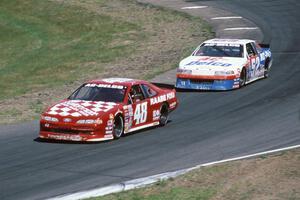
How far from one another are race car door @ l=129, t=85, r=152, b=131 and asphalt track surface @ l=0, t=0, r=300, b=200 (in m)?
0.25

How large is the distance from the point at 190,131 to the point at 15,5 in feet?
89.5

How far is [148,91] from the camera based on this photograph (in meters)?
19.4

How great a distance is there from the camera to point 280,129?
1883 centimetres

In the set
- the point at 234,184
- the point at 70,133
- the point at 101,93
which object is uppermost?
the point at 234,184

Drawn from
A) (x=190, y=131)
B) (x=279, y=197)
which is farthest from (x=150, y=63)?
(x=279, y=197)

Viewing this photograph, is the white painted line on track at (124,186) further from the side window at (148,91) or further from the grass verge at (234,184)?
the side window at (148,91)

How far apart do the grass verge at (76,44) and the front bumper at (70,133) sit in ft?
9.75

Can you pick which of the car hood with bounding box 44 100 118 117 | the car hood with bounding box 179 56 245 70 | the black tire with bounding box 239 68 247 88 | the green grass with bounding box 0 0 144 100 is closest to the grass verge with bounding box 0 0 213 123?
the green grass with bounding box 0 0 144 100

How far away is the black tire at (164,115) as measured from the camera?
19.7 metres

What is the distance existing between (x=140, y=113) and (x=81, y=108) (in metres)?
1.64

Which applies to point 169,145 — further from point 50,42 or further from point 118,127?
point 50,42

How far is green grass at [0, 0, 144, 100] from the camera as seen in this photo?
97.8 feet

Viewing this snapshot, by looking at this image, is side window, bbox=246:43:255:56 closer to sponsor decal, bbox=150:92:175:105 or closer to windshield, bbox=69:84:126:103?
sponsor decal, bbox=150:92:175:105

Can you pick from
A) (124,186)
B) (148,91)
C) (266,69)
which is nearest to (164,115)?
(148,91)
